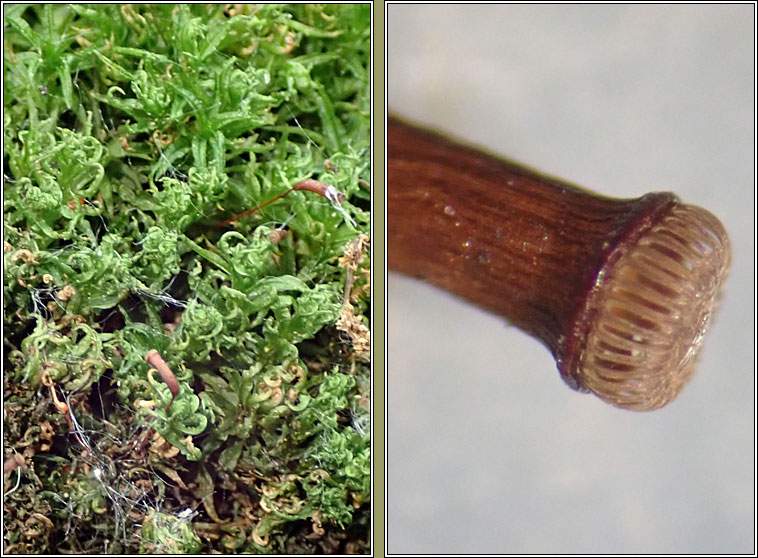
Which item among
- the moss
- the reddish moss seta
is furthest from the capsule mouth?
the moss

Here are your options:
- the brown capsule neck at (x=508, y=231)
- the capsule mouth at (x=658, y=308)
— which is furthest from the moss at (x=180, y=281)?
the capsule mouth at (x=658, y=308)

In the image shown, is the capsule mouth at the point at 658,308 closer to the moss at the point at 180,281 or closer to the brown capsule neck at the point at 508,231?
the brown capsule neck at the point at 508,231

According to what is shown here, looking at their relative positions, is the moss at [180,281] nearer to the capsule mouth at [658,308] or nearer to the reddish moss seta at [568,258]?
the reddish moss seta at [568,258]

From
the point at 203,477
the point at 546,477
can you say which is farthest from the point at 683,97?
the point at 203,477

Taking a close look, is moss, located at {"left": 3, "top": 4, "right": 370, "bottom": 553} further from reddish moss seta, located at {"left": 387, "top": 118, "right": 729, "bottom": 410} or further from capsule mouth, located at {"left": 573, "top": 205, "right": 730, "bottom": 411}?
capsule mouth, located at {"left": 573, "top": 205, "right": 730, "bottom": 411}

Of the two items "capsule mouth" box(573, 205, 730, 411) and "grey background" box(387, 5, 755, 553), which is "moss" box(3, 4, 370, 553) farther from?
"capsule mouth" box(573, 205, 730, 411)
